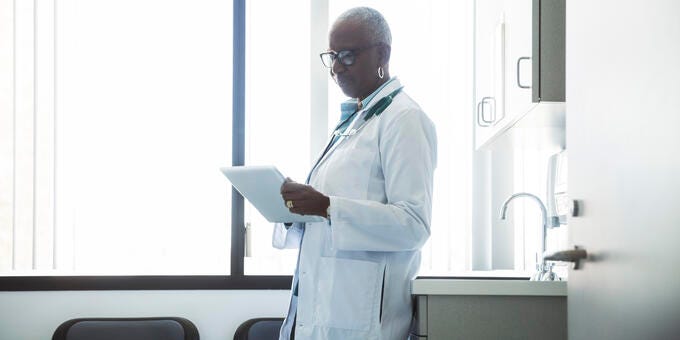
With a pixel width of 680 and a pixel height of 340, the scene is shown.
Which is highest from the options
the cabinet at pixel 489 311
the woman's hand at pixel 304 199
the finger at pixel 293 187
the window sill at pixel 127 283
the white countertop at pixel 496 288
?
the finger at pixel 293 187

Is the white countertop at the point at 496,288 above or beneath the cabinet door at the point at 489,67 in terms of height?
beneath

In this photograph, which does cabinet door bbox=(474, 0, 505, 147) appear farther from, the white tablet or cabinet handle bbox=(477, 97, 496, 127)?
the white tablet

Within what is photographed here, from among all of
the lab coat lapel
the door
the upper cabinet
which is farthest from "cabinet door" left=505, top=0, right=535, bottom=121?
the door

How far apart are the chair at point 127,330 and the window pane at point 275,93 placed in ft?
1.38

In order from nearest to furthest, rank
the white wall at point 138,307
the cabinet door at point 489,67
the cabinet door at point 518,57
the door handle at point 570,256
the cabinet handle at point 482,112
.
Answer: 1. the door handle at point 570,256
2. the cabinet door at point 518,57
3. the cabinet door at point 489,67
4. the cabinet handle at point 482,112
5. the white wall at point 138,307

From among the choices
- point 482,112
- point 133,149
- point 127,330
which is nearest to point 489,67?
point 482,112

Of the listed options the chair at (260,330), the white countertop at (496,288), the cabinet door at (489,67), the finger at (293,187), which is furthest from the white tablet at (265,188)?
the chair at (260,330)

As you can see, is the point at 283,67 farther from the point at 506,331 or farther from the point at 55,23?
the point at 506,331

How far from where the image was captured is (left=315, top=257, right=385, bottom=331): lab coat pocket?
1.65m

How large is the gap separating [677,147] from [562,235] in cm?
168

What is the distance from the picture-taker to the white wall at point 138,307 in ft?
9.82

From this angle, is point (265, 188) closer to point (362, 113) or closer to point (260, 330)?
point (362, 113)

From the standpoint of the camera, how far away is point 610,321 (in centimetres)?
100

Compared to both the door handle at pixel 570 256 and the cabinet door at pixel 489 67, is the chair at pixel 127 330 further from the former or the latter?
the door handle at pixel 570 256
